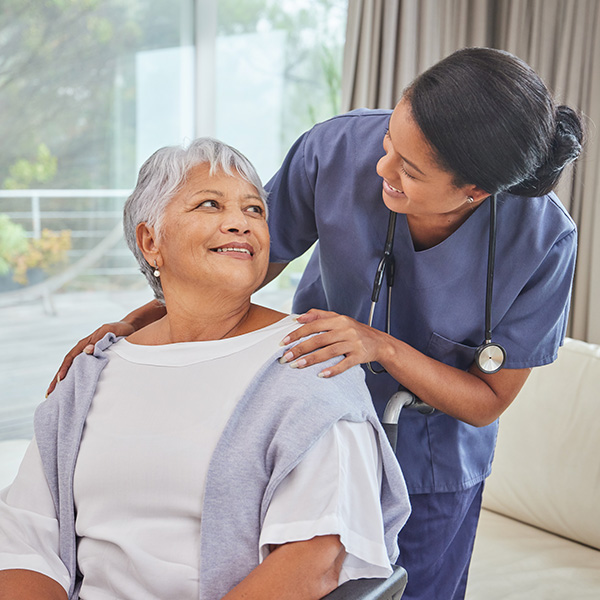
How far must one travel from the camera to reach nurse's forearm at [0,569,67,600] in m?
1.10

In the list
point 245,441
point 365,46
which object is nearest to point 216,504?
point 245,441

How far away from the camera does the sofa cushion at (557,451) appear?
1.92m

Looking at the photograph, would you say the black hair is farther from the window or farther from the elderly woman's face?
the window

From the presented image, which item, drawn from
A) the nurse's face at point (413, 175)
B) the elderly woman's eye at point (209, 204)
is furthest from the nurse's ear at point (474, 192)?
the elderly woman's eye at point (209, 204)

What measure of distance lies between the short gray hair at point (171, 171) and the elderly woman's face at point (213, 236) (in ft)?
0.04

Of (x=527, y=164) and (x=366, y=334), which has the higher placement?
(x=527, y=164)

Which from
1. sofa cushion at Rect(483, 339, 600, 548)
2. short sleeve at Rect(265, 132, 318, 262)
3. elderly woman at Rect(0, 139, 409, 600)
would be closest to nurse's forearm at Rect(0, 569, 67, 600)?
elderly woman at Rect(0, 139, 409, 600)

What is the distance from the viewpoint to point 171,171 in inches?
50.8

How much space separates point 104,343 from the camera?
1.35 meters

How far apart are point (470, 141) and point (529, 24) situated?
2.10 metres

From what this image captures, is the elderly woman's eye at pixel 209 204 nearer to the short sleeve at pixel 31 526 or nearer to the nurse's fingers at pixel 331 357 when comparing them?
the nurse's fingers at pixel 331 357

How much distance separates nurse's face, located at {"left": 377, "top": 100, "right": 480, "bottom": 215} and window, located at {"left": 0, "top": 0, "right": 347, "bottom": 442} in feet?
7.17

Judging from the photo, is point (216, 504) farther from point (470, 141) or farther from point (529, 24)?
point (529, 24)

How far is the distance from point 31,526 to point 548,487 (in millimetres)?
1400
